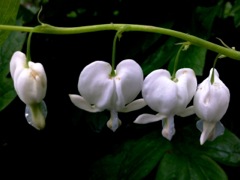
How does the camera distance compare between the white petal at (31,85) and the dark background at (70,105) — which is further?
the dark background at (70,105)

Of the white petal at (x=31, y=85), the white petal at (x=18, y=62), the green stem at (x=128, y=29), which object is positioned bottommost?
the white petal at (x=31, y=85)

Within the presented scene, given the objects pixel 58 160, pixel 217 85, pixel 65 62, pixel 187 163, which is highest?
pixel 217 85

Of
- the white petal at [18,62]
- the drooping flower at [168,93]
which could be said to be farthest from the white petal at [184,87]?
the white petal at [18,62]

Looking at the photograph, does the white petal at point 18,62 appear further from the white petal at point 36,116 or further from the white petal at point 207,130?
the white petal at point 207,130

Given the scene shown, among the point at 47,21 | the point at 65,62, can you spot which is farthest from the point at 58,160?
the point at 47,21

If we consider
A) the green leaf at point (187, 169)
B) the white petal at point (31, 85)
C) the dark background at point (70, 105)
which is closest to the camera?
the white petal at point (31, 85)

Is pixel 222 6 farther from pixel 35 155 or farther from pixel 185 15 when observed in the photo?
pixel 35 155

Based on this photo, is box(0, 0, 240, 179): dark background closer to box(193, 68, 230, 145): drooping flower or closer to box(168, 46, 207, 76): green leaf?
box(168, 46, 207, 76): green leaf

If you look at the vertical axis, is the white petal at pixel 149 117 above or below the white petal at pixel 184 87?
below
